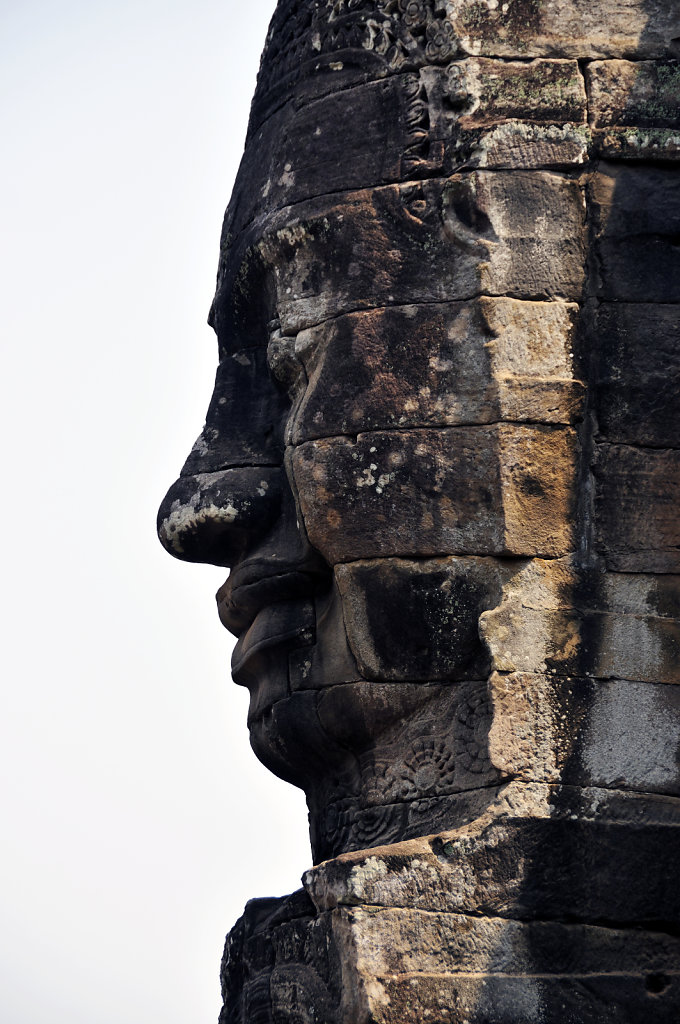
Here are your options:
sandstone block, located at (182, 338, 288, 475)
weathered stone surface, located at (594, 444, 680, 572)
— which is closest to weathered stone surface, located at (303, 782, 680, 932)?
weathered stone surface, located at (594, 444, 680, 572)

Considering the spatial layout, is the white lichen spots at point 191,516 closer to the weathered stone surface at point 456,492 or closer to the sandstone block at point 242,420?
the sandstone block at point 242,420

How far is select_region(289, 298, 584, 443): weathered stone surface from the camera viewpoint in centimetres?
683

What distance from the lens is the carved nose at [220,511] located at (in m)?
7.35

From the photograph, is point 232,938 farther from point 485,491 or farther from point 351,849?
point 485,491

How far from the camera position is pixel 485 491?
6762 mm

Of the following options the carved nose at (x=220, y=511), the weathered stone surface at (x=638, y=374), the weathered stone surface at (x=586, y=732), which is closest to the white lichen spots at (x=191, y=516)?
the carved nose at (x=220, y=511)

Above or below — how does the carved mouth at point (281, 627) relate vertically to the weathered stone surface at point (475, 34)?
below

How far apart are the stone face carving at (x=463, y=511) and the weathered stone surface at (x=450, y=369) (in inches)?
0.4

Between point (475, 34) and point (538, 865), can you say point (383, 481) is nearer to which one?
point (538, 865)

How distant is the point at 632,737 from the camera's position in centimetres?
657

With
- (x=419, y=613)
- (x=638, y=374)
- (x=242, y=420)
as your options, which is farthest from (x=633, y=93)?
(x=419, y=613)

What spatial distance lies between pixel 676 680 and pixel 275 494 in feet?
5.81

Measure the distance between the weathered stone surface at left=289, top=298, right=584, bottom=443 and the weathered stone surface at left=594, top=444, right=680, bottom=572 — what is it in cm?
26

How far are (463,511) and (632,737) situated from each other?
1023mm
